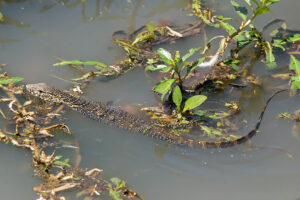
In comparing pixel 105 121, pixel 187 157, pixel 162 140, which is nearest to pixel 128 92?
pixel 105 121

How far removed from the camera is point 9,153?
129 inches

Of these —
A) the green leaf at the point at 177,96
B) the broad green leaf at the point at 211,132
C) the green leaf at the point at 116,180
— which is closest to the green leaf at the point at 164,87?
the green leaf at the point at 177,96

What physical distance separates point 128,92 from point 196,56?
37.5 inches

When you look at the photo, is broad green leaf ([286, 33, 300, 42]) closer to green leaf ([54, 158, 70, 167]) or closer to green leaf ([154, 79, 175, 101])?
green leaf ([154, 79, 175, 101])

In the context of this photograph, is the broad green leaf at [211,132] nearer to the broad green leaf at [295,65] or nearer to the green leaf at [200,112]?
the green leaf at [200,112]

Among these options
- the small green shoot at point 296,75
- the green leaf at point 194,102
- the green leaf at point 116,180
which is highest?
the small green shoot at point 296,75

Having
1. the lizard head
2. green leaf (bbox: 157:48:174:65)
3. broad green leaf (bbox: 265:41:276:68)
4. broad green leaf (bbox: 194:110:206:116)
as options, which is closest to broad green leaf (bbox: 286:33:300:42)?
broad green leaf (bbox: 265:41:276:68)

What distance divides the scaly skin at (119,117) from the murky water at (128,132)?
0.23ft

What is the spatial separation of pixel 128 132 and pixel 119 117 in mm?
189

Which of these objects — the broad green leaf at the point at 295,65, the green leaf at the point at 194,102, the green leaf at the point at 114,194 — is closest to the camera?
the green leaf at the point at 114,194

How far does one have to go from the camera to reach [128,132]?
3457 millimetres

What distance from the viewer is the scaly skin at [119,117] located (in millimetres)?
3329

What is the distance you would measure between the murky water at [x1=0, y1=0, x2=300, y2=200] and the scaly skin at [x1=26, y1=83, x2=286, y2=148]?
0.07 meters

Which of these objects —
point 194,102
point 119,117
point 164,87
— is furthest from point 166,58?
point 119,117
